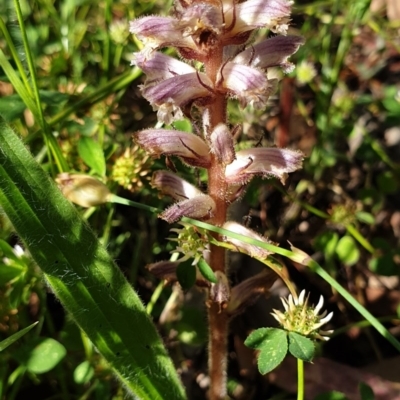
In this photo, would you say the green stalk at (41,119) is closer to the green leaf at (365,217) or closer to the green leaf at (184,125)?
the green leaf at (184,125)

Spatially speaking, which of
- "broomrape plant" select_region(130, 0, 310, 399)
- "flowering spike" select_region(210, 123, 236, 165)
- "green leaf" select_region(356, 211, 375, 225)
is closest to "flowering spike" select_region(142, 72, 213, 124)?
"broomrape plant" select_region(130, 0, 310, 399)

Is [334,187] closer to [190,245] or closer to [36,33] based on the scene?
[190,245]

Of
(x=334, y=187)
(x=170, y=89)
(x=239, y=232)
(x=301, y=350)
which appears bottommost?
(x=334, y=187)

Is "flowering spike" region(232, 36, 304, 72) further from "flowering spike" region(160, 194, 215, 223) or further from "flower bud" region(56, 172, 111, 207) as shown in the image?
"flower bud" region(56, 172, 111, 207)

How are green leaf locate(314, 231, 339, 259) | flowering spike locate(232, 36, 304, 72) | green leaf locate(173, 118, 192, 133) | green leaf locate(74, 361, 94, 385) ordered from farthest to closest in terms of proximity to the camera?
green leaf locate(314, 231, 339, 259)
green leaf locate(173, 118, 192, 133)
green leaf locate(74, 361, 94, 385)
flowering spike locate(232, 36, 304, 72)

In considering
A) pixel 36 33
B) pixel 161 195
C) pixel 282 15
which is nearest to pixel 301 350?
pixel 161 195

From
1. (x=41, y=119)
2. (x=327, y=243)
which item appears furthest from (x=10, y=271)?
(x=327, y=243)
